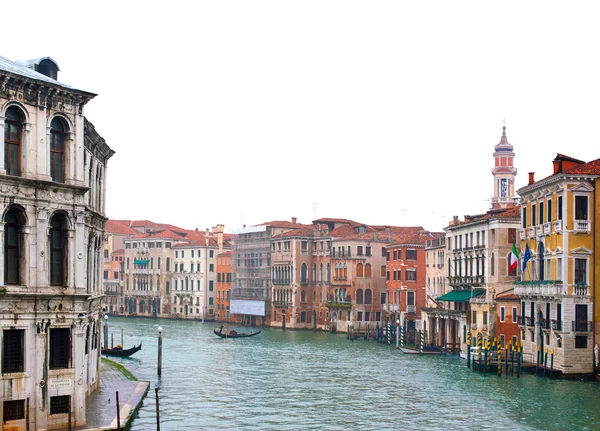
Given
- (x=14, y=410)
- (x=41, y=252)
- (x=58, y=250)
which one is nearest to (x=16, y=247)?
(x=41, y=252)

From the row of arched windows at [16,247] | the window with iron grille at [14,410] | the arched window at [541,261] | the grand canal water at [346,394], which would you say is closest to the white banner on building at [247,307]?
the grand canal water at [346,394]

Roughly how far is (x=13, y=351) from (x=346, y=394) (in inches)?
654

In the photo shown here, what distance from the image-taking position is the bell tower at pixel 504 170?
93000mm

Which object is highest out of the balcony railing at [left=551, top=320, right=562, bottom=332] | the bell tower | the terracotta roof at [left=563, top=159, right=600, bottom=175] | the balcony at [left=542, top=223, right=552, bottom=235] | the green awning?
the bell tower

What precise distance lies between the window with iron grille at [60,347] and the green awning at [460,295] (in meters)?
33.2

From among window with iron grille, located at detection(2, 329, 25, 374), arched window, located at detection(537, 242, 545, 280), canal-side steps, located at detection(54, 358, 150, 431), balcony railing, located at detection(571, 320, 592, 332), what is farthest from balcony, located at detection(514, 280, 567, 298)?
window with iron grille, located at detection(2, 329, 25, 374)

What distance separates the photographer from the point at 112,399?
2558cm

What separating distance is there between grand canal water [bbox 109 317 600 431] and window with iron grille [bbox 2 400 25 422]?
4.51 meters

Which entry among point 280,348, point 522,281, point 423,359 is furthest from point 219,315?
point 522,281

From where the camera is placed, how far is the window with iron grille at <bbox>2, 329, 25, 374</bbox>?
19.3m

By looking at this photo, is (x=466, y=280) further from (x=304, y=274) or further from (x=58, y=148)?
(x=58, y=148)

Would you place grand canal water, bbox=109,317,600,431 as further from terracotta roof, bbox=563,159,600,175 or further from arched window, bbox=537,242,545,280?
terracotta roof, bbox=563,159,600,175

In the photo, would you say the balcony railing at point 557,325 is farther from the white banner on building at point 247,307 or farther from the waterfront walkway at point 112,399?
the white banner on building at point 247,307

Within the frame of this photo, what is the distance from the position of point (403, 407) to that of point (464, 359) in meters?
18.0
